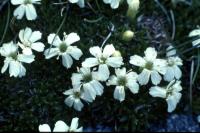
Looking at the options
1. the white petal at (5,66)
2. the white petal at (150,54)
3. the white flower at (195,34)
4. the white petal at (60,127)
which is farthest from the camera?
the white flower at (195,34)

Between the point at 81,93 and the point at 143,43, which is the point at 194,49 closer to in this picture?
the point at 143,43

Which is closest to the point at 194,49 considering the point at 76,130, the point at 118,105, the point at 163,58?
the point at 163,58

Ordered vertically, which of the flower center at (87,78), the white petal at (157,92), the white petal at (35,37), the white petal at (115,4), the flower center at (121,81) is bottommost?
the white petal at (157,92)

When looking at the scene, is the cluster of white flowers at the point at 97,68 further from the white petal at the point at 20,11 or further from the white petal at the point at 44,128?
the white petal at the point at 44,128

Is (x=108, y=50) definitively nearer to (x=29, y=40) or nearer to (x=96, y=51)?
(x=96, y=51)

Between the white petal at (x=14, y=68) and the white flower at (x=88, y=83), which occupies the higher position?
the white petal at (x=14, y=68)

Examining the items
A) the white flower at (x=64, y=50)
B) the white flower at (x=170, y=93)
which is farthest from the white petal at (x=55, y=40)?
the white flower at (x=170, y=93)

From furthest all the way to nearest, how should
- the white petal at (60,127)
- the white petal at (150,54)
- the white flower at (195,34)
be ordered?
the white flower at (195,34) < the white petal at (150,54) < the white petal at (60,127)
